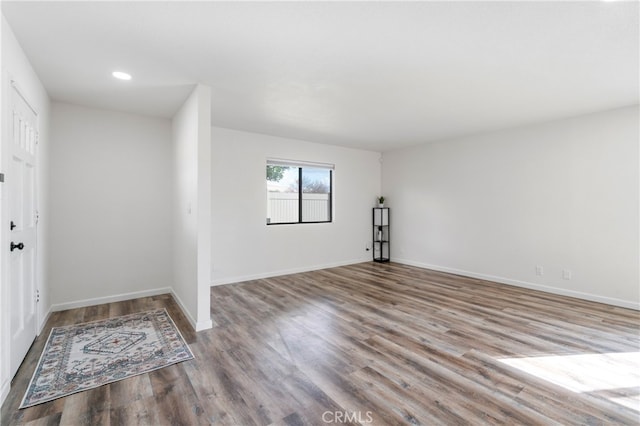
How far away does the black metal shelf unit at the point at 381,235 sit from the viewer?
6.48m

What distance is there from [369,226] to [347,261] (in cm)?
97

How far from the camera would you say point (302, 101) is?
3.41 metres

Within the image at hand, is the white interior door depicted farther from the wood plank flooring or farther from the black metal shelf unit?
the black metal shelf unit

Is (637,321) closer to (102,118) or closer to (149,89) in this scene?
(149,89)

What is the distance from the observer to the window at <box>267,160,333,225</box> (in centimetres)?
524

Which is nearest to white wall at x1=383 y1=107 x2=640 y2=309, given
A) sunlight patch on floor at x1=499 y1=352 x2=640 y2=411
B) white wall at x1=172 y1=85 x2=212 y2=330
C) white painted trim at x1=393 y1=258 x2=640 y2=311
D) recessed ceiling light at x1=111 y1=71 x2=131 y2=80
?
white painted trim at x1=393 y1=258 x2=640 y2=311

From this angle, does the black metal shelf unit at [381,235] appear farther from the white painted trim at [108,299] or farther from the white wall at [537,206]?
the white painted trim at [108,299]

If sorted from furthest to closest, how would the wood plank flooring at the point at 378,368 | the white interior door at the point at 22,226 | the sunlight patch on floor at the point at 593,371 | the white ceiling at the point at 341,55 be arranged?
the white interior door at the point at 22,226 → the sunlight patch on floor at the point at 593,371 → the white ceiling at the point at 341,55 → the wood plank flooring at the point at 378,368

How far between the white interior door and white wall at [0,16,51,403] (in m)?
0.13

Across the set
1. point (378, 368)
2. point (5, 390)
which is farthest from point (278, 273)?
point (5, 390)

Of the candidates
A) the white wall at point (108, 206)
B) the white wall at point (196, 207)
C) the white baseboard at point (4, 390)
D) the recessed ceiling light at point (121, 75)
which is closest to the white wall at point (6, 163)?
the white baseboard at point (4, 390)

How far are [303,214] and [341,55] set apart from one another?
354 cm

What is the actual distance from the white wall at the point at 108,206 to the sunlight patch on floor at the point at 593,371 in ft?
13.7

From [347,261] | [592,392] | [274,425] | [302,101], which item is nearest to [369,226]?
[347,261]
